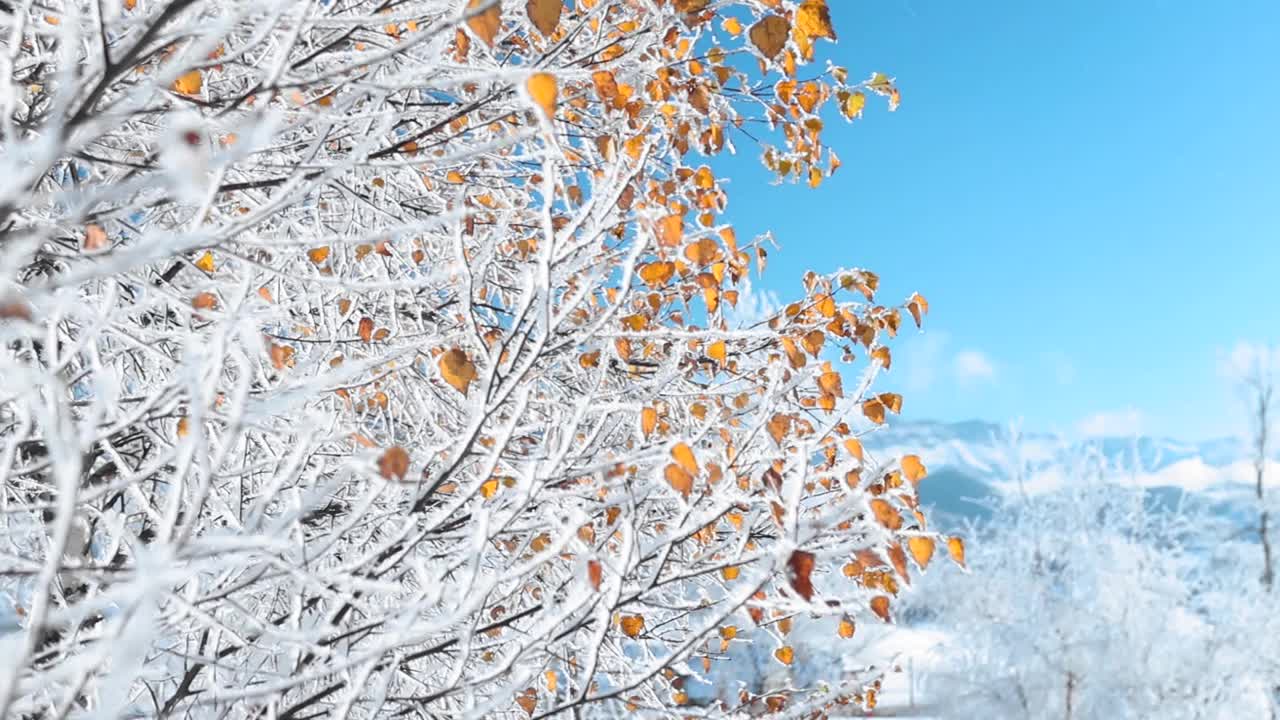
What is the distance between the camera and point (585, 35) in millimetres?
3451

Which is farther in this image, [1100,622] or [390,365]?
[1100,622]

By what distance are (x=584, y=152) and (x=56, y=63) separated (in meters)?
1.75

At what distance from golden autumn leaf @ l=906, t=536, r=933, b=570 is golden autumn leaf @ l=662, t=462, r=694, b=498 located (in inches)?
25.4

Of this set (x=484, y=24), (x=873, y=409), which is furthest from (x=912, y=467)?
(x=484, y=24)

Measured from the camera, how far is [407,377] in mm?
3070

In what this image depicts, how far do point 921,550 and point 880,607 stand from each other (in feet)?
0.55

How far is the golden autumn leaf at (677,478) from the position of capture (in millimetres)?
1667

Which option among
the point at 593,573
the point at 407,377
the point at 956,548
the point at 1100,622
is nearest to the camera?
the point at 593,573

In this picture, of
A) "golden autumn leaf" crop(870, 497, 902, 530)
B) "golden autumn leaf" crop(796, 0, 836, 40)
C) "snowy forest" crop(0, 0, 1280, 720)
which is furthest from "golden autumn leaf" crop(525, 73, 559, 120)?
"golden autumn leaf" crop(796, 0, 836, 40)

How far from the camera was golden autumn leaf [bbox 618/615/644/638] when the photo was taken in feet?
10.1

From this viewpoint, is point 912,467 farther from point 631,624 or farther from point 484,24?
point 484,24

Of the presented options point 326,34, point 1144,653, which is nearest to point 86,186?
point 326,34

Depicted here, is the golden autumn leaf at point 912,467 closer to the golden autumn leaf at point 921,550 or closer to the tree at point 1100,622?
the golden autumn leaf at point 921,550

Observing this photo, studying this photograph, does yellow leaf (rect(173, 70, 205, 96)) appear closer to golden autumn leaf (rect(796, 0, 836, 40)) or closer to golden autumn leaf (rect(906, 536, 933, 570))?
golden autumn leaf (rect(796, 0, 836, 40))
